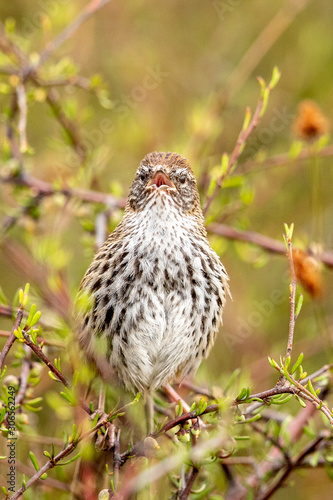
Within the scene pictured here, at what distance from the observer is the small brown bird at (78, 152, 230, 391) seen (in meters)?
3.67

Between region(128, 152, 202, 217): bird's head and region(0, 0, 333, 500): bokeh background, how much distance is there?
1.05 meters

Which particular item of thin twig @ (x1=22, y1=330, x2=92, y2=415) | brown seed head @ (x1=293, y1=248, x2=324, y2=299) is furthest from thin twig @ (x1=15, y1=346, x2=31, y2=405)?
brown seed head @ (x1=293, y1=248, x2=324, y2=299)

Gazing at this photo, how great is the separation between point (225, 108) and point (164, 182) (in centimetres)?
191

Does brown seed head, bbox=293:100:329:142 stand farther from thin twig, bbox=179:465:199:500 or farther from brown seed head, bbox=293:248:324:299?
thin twig, bbox=179:465:199:500

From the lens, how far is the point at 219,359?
616 cm

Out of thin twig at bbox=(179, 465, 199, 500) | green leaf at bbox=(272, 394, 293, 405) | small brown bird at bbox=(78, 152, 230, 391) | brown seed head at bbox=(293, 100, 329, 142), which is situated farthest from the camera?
brown seed head at bbox=(293, 100, 329, 142)

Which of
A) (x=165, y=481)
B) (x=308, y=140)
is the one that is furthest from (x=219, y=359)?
(x=165, y=481)

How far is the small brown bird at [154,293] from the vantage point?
3.67 metres

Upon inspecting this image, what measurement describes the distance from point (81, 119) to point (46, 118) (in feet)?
8.18

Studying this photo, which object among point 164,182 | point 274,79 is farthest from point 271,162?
point 274,79

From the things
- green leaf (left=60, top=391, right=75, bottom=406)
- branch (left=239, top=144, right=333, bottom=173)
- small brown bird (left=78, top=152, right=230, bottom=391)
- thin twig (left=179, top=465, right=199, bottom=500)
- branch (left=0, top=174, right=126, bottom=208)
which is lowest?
thin twig (left=179, top=465, right=199, bottom=500)

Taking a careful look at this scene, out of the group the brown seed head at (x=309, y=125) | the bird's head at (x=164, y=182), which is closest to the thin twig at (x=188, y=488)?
the bird's head at (x=164, y=182)

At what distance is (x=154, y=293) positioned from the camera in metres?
3.73

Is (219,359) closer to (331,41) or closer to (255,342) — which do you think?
(255,342)
